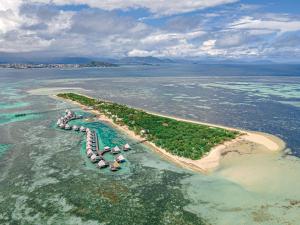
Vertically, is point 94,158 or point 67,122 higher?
point 94,158

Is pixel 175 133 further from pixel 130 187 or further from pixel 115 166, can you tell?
pixel 130 187

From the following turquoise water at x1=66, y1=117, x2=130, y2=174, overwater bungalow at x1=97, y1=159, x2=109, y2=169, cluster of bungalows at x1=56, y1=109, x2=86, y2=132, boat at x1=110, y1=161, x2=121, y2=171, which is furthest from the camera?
cluster of bungalows at x1=56, y1=109, x2=86, y2=132

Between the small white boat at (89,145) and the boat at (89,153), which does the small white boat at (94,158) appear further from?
the small white boat at (89,145)

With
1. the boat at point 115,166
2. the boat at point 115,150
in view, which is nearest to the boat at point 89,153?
the boat at point 115,150

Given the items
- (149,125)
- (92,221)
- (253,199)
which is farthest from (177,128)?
(92,221)

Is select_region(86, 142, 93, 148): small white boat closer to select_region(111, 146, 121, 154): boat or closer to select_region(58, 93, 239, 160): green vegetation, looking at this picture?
select_region(111, 146, 121, 154): boat

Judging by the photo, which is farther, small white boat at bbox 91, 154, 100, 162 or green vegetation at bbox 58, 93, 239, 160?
green vegetation at bbox 58, 93, 239, 160

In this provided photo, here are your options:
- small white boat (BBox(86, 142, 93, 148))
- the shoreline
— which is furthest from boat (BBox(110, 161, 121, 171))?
the shoreline

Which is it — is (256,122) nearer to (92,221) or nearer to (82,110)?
(82,110)

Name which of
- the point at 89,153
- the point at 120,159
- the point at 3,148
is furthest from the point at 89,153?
the point at 3,148
